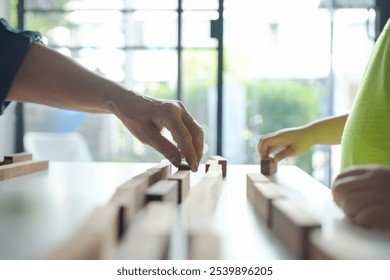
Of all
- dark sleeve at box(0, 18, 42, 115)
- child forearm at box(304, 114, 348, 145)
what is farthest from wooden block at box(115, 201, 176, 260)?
child forearm at box(304, 114, 348, 145)

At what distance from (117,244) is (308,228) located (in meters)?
0.13

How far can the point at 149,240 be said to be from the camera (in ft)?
0.94

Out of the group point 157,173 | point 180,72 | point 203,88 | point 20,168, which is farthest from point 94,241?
point 203,88

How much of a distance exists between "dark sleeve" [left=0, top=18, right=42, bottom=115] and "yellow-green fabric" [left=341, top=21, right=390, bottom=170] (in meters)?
0.50

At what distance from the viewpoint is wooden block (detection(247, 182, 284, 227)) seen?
0.40m

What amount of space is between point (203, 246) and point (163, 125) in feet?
1.41

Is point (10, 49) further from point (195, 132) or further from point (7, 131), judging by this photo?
point (7, 131)

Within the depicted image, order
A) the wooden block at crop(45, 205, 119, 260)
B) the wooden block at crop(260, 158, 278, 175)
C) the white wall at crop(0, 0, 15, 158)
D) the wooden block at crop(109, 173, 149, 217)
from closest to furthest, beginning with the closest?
the wooden block at crop(45, 205, 119, 260) → the wooden block at crop(109, 173, 149, 217) → the wooden block at crop(260, 158, 278, 175) → the white wall at crop(0, 0, 15, 158)

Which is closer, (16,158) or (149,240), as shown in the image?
(149,240)

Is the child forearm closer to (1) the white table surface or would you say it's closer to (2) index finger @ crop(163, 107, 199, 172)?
(1) the white table surface

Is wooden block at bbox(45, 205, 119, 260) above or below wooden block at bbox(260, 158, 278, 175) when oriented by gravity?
above

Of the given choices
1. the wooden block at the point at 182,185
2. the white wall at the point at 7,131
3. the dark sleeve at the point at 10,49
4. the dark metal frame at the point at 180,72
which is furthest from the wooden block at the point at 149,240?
the white wall at the point at 7,131

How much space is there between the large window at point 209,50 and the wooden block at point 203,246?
7.70ft

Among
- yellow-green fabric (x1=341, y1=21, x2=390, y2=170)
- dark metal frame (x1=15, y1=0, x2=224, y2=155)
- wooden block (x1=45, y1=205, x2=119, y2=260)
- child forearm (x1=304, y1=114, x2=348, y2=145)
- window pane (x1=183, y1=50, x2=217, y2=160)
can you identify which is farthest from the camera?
window pane (x1=183, y1=50, x2=217, y2=160)
